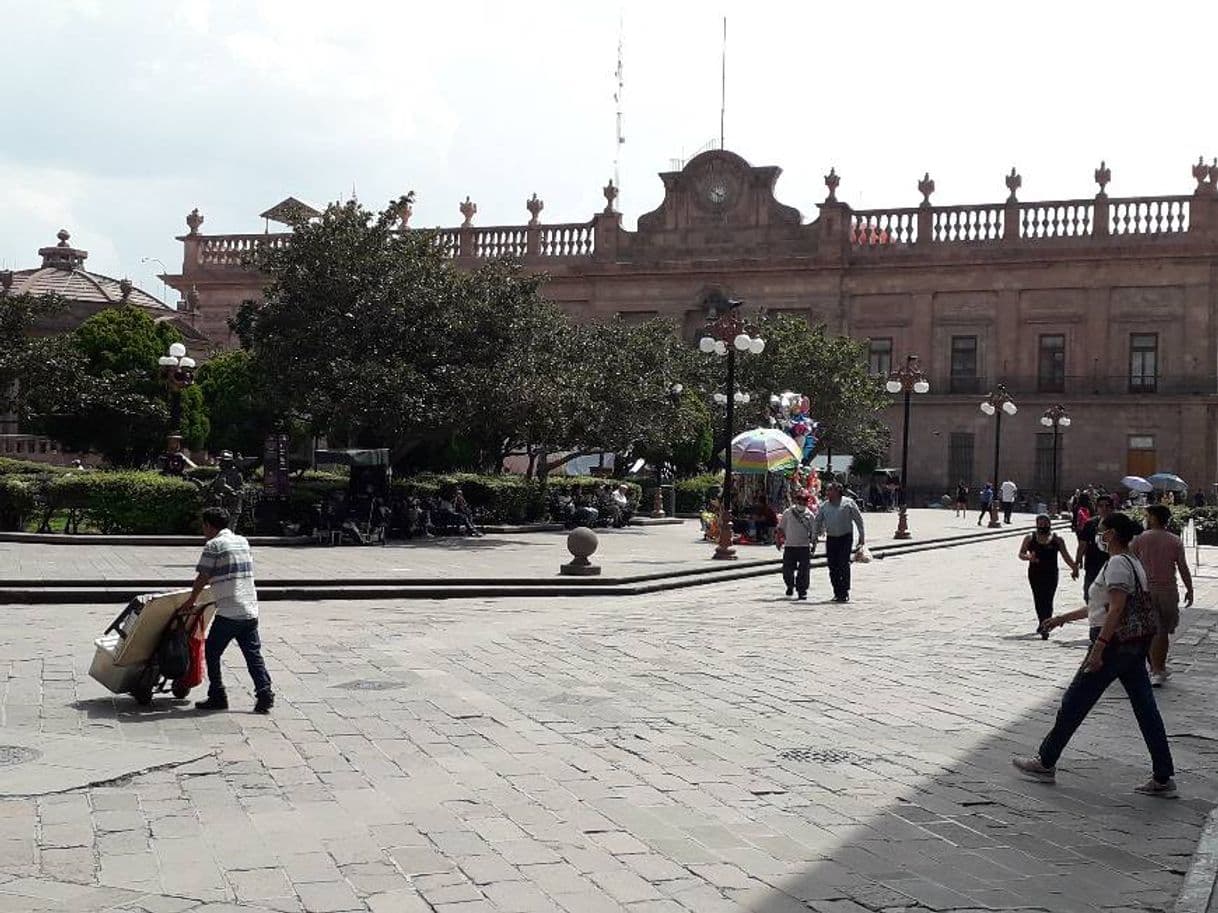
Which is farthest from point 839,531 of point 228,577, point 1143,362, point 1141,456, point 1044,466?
point 1143,362

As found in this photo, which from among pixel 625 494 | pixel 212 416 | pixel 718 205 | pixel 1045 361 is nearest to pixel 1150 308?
pixel 1045 361

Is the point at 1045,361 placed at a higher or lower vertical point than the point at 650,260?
lower

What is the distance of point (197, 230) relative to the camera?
61.7 meters

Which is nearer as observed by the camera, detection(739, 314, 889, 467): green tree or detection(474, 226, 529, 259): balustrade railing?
detection(739, 314, 889, 467): green tree

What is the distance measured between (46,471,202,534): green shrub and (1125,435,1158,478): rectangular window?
3700 centimetres

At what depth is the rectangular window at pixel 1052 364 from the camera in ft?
175

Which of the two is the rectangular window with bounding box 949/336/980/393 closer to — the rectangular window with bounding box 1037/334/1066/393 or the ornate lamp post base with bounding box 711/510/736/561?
the rectangular window with bounding box 1037/334/1066/393

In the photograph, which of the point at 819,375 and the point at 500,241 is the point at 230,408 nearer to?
the point at 819,375

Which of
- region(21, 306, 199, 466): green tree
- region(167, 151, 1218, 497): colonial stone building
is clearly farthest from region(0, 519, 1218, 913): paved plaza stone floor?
region(167, 151, 1218, 497): colonial stone building

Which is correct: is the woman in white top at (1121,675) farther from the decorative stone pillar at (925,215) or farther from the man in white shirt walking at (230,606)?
the decorative stone pillar at (925,215)

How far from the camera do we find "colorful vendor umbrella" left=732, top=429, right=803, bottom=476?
2939 cm

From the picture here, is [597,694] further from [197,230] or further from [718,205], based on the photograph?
[197,230]

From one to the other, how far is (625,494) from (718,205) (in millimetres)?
23118

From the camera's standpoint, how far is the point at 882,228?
55844 mm
